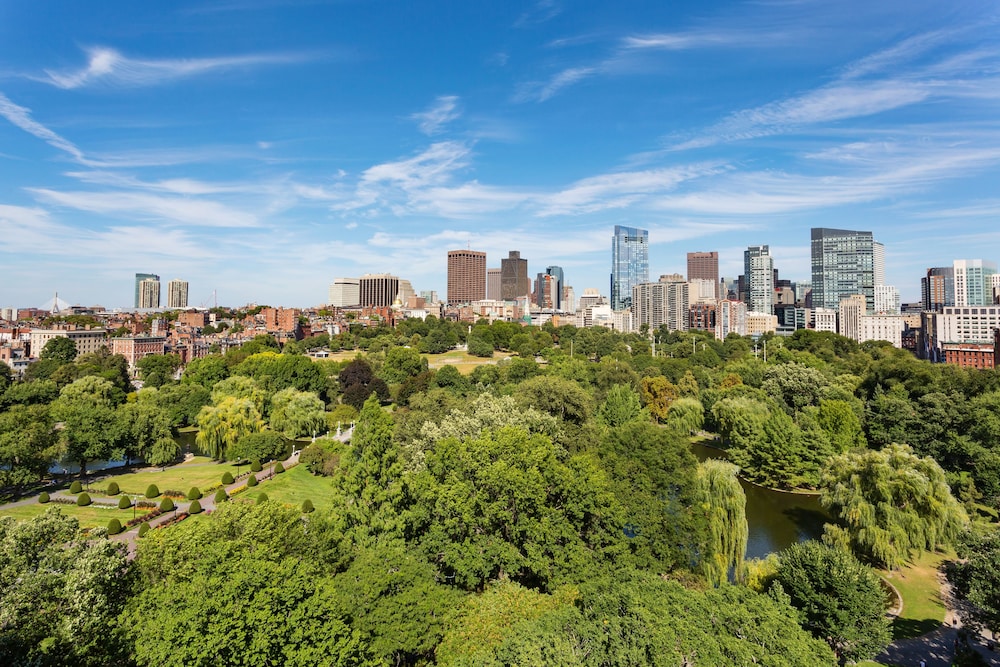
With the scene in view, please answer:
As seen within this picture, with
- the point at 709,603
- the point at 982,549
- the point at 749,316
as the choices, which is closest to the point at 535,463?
the point at 709,603

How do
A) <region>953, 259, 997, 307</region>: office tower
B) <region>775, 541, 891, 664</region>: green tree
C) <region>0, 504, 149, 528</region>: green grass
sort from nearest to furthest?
<region>775, 541, 891, 664</region>: green tree < <region>0, 504, 149, 528</region>: green grass < <region>953, 259, 997, 307</region>: office tower

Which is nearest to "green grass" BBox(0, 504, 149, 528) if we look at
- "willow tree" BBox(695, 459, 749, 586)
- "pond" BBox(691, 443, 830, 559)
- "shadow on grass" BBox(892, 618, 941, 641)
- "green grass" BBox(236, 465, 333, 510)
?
"green grass" BBox(236, 465, 333, 510)

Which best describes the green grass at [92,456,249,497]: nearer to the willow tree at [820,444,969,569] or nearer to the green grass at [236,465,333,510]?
the green grass at [236,465,333,510]

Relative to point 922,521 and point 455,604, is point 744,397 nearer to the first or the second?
point 922,521

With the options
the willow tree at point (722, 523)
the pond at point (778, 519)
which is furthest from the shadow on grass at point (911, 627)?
the pond at point (778, 519)

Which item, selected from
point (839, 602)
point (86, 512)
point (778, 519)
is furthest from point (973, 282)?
point (86, 512)

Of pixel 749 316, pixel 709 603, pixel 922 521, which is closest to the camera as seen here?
pixel 709 603

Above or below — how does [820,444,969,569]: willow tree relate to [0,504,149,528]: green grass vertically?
above

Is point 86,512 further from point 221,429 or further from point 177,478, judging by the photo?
point 221,429
